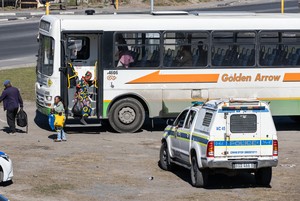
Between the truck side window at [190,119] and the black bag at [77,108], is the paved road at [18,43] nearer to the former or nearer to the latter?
the black bag at [77,108]

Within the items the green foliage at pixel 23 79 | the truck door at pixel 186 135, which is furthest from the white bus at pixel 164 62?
the green foliage at pixel 23 79

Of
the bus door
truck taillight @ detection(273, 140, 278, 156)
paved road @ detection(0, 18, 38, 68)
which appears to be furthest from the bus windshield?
paved road @ detection(0, 18, 38, 68)

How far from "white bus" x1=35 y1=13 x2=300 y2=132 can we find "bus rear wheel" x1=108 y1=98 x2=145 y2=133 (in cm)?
3

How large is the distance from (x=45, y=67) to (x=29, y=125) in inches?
87.0

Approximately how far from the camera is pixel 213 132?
18.0 meters

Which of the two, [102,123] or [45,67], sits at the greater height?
[45,67]

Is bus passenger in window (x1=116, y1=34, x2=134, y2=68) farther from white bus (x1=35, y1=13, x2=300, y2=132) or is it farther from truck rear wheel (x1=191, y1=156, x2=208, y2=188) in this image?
truck rear wheel (x1=191, y1=156, x2=208, y2=188)

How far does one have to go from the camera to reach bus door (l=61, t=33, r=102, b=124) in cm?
2591

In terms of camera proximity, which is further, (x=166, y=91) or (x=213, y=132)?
(x=166, y=91)

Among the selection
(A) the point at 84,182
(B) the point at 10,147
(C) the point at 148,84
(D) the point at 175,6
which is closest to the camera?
(A) the point at 84,182

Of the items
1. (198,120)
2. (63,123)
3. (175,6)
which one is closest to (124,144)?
(63,123)

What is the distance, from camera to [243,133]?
1816 cm

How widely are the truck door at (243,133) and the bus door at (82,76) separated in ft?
27.8

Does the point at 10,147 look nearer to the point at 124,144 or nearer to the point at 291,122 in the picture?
the point at 124,144
